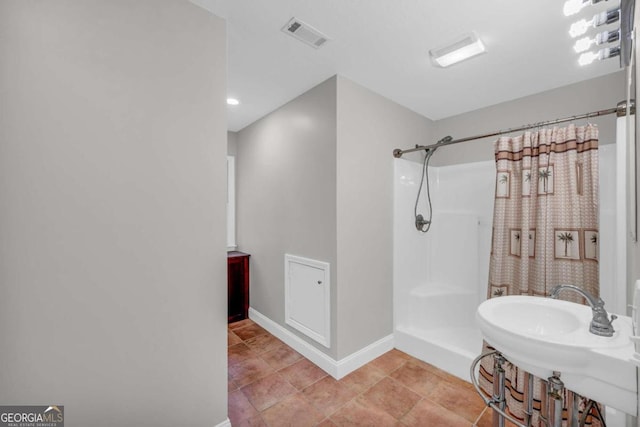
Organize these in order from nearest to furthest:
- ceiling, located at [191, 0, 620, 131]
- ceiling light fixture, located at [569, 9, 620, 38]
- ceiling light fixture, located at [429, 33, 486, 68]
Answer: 1. ceiling light fixture, located at [569, 9, 620, 38]
2. ceiling, located at [191, 0, 620, 131]
3. ceiling light fixture, located at [429, 33, 486, 68]

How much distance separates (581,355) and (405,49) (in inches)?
72.4

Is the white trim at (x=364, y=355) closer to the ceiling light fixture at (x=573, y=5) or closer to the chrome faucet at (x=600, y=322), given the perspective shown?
the chrome faucet at (x=600, y=322)

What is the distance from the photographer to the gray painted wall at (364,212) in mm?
2117

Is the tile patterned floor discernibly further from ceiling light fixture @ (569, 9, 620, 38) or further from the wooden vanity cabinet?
ceiling light fixture @ (569, 9, 620, 38)

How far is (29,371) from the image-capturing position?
100 centimetres

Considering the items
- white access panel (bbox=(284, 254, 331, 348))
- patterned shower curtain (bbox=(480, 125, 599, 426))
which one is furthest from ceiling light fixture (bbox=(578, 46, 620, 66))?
white access panel (bbox=(284, 254, 331, 348))

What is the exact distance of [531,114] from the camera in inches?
93.6

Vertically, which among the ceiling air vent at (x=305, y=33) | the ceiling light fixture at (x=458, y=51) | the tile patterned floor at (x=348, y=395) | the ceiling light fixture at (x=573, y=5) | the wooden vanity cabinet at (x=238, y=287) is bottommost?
the tile patterned floor at (x=348, y=395)

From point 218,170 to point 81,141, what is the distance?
22.2 inches

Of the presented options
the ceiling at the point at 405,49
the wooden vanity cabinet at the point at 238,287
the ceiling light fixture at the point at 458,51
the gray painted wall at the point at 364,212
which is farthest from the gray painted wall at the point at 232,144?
the ceiling light fixture at the point at 458,51

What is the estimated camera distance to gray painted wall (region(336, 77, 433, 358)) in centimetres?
212

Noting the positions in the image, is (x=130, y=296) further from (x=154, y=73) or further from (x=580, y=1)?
(x=580, y=1)

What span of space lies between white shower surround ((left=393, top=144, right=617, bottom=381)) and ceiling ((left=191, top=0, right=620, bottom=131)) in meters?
0.74

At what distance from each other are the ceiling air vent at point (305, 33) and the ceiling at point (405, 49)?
1.4 inches
